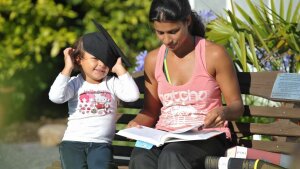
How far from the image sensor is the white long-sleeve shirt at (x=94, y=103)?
4734 millimetres

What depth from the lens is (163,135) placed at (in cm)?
438

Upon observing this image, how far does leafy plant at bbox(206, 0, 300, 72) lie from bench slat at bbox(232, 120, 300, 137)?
2.50 feet

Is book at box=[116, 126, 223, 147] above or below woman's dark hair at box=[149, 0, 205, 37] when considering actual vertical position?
below

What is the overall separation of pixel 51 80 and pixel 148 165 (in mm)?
4242

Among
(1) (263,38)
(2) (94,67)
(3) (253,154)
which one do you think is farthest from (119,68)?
(1) (263,38)

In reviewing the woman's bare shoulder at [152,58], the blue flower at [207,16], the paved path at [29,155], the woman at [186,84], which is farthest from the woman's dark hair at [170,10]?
the paved path at [29,155]

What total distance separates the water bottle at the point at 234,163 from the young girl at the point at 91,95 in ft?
2.01

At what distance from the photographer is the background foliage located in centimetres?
798

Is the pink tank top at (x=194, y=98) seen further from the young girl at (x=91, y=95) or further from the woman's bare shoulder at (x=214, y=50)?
the young girl at (x=91, y=95)

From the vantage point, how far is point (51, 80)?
27.8 ft

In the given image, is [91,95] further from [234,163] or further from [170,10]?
[234,163]

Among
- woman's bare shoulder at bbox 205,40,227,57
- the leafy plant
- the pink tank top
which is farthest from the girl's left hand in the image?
the leafy plant

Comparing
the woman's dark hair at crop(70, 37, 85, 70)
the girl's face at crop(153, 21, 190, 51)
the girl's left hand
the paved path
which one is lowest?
the paved path

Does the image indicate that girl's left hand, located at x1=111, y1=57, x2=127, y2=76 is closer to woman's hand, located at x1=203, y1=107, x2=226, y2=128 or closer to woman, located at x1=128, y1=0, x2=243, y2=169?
woman, located at x1=128, y1=0, x2=243, y2=169
